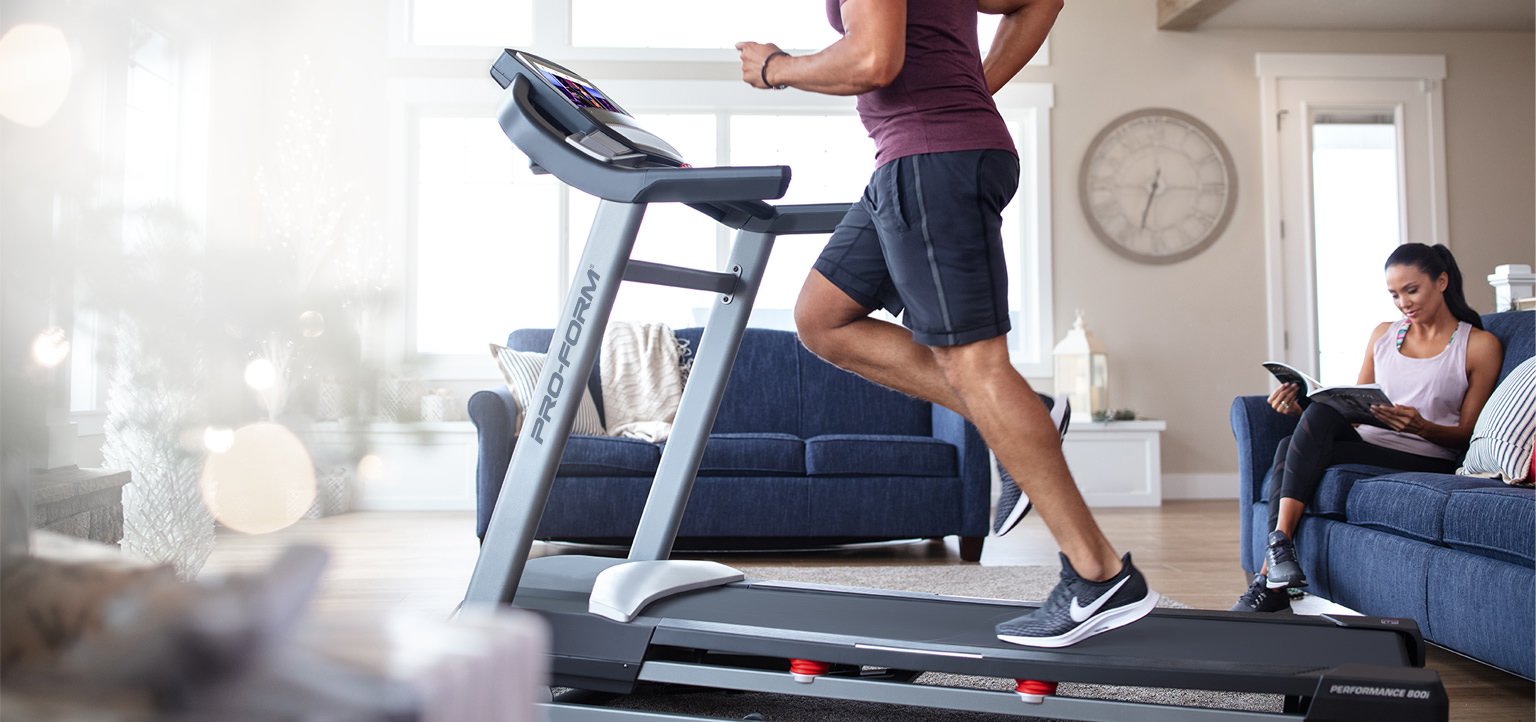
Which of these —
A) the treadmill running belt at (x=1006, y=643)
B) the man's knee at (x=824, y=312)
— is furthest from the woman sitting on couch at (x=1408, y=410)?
the man's knee at (x=824, y=312)

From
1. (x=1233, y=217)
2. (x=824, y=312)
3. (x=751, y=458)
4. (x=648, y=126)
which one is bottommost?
(x=751, y=458)

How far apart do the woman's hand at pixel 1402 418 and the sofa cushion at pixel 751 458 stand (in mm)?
1692

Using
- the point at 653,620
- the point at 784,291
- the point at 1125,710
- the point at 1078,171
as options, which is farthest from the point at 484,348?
the point at 1125,710

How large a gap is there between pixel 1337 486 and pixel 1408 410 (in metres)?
0.25

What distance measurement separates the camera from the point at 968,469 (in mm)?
3516

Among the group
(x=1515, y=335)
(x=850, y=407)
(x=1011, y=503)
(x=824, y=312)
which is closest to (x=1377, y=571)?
(x=1515, y=335)

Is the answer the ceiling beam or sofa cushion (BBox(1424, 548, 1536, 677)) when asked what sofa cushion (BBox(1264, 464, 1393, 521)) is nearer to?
sofa cushion (BBox(1424, 548, 1536, 677))

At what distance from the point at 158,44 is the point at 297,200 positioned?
62mm

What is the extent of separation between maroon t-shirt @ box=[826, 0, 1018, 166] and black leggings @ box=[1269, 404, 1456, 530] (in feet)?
4.59

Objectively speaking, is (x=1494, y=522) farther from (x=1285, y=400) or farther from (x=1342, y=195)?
(x=1342, y=195)

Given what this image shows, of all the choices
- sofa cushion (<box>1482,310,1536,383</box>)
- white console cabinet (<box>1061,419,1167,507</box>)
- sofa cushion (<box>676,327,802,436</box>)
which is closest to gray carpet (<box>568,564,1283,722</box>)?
sofa cushion (<box>1482,310,1536,383</box>)

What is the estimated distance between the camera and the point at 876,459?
354cm

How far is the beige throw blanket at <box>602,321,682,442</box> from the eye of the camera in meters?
3.91

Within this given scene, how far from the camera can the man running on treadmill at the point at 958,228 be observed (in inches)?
59.1
